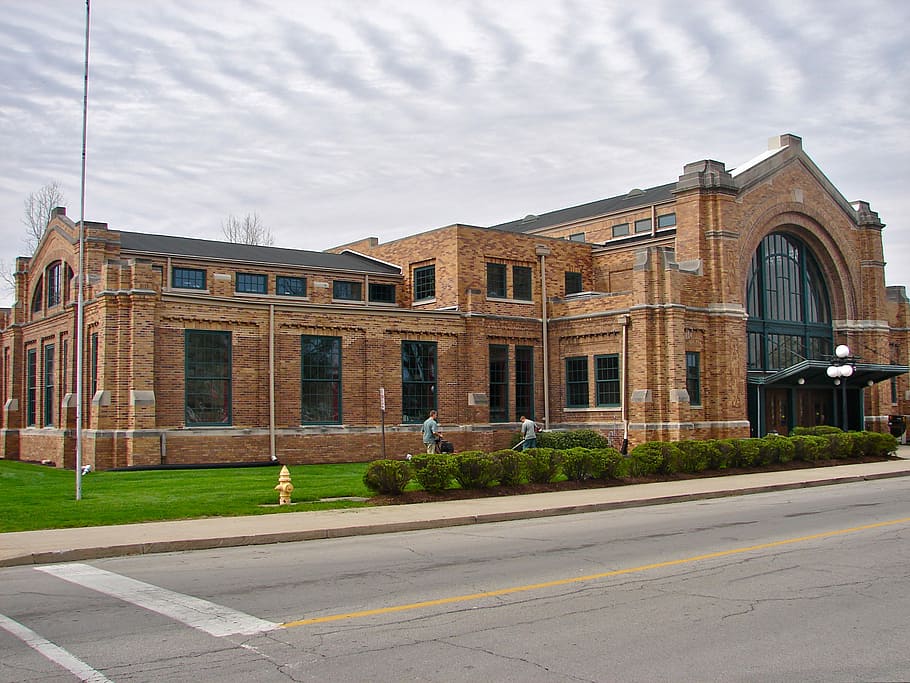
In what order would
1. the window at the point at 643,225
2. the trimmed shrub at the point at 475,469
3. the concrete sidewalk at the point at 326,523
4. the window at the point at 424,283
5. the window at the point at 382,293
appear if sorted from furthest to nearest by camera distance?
the window at the point at 643,225
the window at the point at 382,293
the window at the point at 424,283
the trimmed shrub at the point at 475,469
the concrete sidewalk at the point at 326,523

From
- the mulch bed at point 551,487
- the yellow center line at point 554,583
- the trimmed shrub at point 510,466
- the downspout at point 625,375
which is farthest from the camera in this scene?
the downspout at point 625,375

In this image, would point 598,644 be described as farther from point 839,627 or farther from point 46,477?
point 46,477

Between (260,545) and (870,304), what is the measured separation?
36.0m

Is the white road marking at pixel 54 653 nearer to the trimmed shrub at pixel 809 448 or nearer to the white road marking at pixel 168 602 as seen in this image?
the white road marking at pixel 168 602

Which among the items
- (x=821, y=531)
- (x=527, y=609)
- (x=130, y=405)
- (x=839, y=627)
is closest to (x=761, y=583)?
(x=839, y=627)

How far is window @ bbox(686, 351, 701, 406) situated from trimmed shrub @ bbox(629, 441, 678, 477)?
422 inches

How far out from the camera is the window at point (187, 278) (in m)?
35.2

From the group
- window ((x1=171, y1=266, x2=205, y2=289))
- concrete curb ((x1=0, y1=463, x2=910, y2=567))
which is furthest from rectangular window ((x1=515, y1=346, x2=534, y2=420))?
concrete curb ((x1=0, y1=463, x2=910, y2=567))

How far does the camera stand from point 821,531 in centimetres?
1442

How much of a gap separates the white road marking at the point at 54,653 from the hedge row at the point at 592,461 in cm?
1071

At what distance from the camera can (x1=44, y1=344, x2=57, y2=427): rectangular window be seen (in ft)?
114

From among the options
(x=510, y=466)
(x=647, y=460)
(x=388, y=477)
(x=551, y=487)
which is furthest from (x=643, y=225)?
(x=388, y=477)

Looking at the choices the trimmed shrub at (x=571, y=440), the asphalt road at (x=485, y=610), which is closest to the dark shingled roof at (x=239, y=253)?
the trimmed shrub at (x=571, y=440)

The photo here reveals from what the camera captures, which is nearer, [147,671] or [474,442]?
[147,671]
